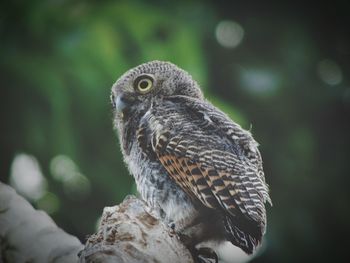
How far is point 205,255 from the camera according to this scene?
1198mm

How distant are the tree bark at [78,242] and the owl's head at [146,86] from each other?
1.11 feet

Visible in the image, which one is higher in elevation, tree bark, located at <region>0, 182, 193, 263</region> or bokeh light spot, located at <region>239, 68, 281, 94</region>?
bokeh light spot, located at <region>239, 68, 281, 94</region>

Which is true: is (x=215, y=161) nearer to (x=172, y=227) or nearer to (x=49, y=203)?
(x=172, y=227)

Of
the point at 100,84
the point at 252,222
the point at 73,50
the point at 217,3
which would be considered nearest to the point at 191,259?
the point at 252,222

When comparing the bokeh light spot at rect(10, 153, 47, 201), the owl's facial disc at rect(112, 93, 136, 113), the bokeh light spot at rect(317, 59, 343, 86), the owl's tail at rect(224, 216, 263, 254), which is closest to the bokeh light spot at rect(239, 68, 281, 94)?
the bokeh light spot at rect(317, 59, 343, 86)

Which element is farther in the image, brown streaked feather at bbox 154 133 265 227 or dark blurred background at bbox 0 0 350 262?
dark blurred background at bbox 0 0 350 262

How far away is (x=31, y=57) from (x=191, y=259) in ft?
2.22

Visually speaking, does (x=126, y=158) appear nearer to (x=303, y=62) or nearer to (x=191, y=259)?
(x=191, y=259)

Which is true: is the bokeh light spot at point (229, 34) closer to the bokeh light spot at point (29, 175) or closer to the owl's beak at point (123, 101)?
the owl's beak at point (123, 101)

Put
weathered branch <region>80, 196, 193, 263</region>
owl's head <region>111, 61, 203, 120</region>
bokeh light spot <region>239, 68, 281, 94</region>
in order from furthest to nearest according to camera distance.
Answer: bokeh light spot <region>239, 68, 281, 94</region> < owl's head <region>111, 61, 203, 120</region> < weathered branch <region>80, 196, 193, 263</region>

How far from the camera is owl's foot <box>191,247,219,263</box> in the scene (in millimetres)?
1184

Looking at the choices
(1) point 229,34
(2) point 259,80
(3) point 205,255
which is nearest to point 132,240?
(3) point 205,255

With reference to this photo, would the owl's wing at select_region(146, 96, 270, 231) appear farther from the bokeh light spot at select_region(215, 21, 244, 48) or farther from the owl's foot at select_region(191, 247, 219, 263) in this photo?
the bokeh light spot at select_region(215, 21, 244, 48)

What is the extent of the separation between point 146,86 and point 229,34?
387mm
